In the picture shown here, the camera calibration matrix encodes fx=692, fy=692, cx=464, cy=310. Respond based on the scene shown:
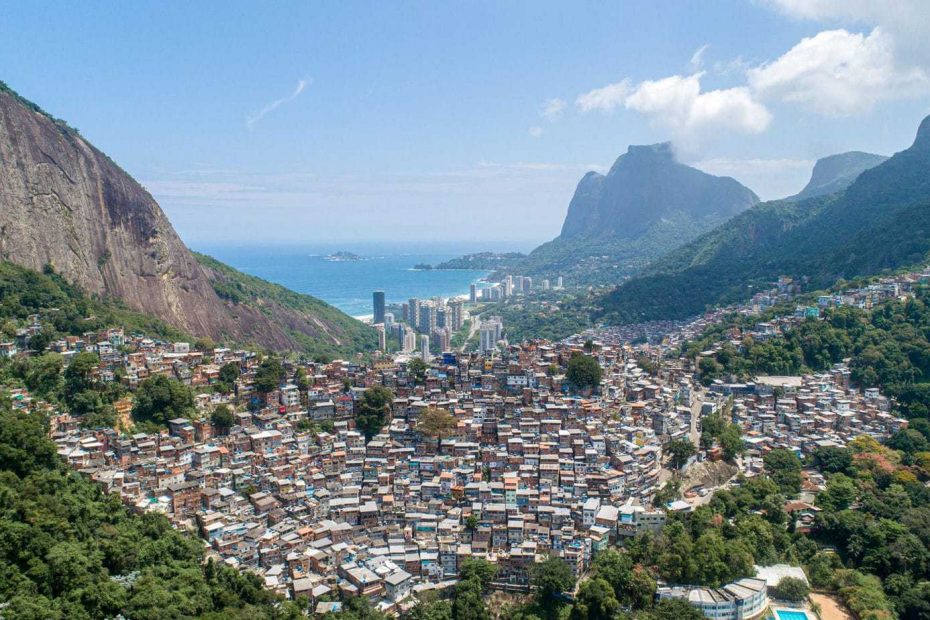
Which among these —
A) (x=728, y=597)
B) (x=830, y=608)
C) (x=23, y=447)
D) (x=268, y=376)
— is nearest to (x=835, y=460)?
(x=830, y=608)

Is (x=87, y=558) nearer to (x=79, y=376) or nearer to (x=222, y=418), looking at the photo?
(x=222, y=418)

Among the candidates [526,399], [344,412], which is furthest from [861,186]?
[344,412]

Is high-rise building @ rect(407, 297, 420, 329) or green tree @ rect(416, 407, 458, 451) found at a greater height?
high-rise building @ rect(407, 297, 420, 329)

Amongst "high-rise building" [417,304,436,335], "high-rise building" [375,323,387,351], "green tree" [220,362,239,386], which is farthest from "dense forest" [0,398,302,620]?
"high-rise building" [417,304,436,335]

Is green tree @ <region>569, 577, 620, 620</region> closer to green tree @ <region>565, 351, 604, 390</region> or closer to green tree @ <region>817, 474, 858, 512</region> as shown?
green tree @ <region>817, 474, 858, 512</region>

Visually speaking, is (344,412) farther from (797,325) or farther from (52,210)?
(797,325)

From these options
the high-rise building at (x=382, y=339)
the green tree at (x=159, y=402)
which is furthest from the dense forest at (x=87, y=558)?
the high-rise building at (x=382, y=339)
